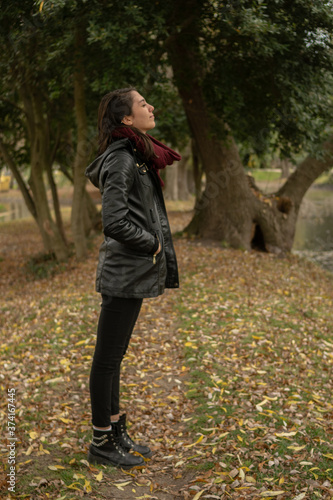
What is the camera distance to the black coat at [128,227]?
125 inches

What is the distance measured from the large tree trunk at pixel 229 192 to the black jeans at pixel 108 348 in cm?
802

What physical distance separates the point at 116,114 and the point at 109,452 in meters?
2.32

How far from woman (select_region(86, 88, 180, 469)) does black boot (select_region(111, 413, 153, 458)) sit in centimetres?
27

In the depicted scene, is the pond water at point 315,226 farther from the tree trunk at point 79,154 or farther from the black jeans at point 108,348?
the black jeans at point 108,348

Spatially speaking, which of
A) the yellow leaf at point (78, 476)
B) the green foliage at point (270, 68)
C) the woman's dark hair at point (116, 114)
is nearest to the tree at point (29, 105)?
the green foliage at point (270, 68)

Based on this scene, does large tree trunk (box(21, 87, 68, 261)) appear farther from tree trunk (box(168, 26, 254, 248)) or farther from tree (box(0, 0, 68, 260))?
tree trunk (box(168, 26, 254, 248))

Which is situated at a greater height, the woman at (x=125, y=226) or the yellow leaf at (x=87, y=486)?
the woman at (x=125, y=226)

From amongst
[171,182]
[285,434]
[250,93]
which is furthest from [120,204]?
[171,182]

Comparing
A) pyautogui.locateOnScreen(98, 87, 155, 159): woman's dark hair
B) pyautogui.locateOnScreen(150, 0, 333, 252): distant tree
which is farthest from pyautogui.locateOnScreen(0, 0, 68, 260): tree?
pyautogui.locateOnScreen(98, 87, 155, 159): woman's dark hair

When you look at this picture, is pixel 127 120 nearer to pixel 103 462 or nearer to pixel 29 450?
pixel 103 462

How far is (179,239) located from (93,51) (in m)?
5.22

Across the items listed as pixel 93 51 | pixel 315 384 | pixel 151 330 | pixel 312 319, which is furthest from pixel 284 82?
pixel 315 384

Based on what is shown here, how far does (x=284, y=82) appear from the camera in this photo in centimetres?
859

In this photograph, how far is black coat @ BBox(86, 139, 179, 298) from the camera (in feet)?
10.5
